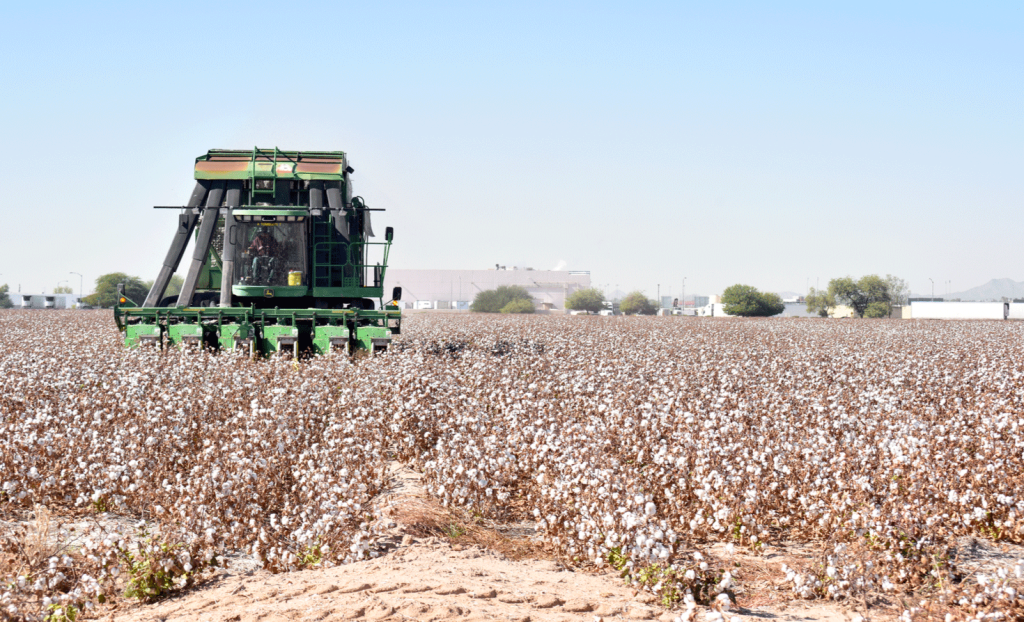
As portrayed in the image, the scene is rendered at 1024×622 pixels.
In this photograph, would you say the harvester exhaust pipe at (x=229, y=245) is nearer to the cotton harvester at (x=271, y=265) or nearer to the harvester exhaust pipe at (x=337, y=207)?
the cotton harvester at (x=271, y=265)

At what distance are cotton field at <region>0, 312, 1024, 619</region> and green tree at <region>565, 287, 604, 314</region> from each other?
119 metres

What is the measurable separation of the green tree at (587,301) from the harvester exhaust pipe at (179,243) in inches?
4515

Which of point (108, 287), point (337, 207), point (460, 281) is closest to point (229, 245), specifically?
point (337, 207)

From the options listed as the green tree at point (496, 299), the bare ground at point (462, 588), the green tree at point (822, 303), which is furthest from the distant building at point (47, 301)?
the bare ground at point (462, 588)

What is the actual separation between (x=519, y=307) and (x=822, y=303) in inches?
1725

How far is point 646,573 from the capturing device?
4977 millimetres

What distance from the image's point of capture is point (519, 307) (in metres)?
98.2

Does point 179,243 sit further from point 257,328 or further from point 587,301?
point 587,301

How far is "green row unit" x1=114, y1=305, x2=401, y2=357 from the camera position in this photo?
49.3 ft

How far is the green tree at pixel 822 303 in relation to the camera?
113 m

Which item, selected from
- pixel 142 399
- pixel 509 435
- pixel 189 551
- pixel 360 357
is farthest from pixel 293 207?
pixel 189 551

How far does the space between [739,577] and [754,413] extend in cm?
426

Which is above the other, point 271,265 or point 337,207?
point 337,207

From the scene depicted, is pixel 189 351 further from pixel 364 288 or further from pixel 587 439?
pixel 587 439
